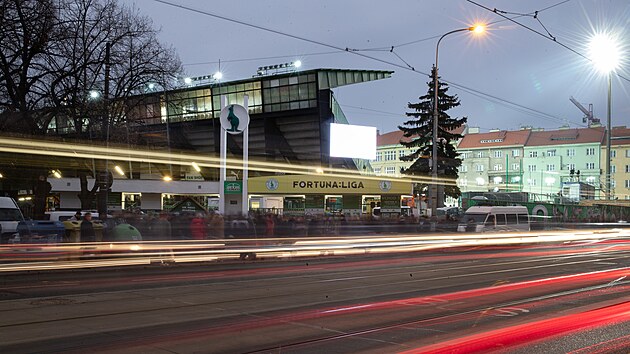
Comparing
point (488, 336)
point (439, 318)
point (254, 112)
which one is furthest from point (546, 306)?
point (254, 112)

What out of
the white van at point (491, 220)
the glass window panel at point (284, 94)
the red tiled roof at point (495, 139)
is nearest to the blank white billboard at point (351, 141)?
the glass window panel at point (284, 94)

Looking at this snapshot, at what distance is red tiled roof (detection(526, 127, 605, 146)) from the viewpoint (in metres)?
86.5

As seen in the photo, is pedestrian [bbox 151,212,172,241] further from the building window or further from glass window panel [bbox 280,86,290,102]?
glass window panel [bbox 280,86,290,102]

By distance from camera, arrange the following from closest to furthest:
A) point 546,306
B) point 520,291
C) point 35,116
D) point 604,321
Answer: point 604,321, point 546,306, point 520,291, point 35,116

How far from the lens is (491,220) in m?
28.5

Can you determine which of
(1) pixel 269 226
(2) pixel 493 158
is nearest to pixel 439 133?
(1) pixel 269 226

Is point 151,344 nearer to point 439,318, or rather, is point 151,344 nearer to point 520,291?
point 439,318

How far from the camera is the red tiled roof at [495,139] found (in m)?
94.8

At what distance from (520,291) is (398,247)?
42.6 ft

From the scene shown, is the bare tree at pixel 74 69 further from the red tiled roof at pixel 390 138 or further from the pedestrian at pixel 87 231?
the red tiled roof at pixel 390 138

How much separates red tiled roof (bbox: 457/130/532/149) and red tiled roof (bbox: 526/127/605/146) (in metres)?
1.37

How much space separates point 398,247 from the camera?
2534cm

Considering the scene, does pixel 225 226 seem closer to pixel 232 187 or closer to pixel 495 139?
pixel 232 187

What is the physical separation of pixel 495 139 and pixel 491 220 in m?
71.9
